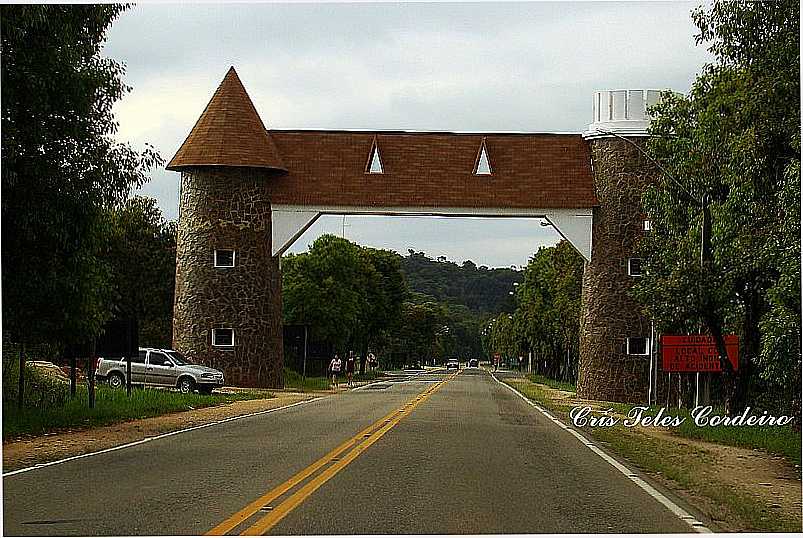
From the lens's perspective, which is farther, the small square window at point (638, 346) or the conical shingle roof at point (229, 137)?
the conical shingle roof at point (229, 137)

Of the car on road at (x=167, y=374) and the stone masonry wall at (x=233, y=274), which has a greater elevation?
the stone masonry wall at (x=233, y=274)

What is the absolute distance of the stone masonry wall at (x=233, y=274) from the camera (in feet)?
149

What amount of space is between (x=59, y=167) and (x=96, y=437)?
4.93 meters

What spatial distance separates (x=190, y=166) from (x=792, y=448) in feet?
99.7

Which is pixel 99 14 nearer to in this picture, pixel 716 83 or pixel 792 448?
pixel 716 83

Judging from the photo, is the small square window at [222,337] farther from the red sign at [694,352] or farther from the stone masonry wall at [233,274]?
the red sign at [694,352]

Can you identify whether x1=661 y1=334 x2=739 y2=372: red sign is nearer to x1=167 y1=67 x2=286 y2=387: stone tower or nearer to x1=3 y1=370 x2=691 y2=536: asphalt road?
x1=3 y1=370 x2=691 y2=536: asphalt road

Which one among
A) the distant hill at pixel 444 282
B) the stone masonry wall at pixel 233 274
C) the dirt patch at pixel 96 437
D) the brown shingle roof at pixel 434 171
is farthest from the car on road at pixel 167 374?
the distant hill at pixel 444 282

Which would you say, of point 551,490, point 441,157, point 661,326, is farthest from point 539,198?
point 551,490

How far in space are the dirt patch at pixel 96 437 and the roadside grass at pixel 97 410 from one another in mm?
383

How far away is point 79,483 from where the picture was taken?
13805 mm

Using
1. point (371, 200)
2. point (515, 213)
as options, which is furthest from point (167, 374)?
point (515, 213)

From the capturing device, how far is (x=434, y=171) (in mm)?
45500

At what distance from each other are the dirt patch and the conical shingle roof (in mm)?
15309
